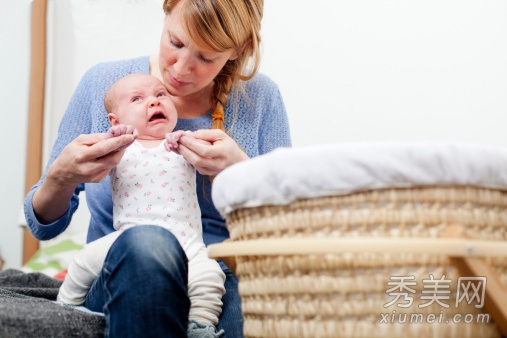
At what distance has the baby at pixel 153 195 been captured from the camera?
103 cm

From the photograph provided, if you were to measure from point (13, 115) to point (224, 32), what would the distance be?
1.55m

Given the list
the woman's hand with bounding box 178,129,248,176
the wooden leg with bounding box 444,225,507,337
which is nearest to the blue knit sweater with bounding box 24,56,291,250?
the woman's hand with bounding box 178,129,248,176

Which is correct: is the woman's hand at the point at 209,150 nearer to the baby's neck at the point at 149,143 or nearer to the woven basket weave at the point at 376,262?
the baby's neck at the point at 149,143

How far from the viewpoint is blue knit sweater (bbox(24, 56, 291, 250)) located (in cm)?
128

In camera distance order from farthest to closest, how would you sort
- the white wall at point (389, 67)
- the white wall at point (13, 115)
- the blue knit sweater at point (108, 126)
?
the white wall at point (13, 115), the white wall at point (389, 67), the blue knit sweater at point (108, 126)

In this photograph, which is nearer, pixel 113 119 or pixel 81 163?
pixel 81 163

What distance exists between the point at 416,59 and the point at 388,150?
142cm

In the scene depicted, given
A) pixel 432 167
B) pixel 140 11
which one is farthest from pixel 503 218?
pixel 140 11

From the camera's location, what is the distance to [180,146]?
1.08m

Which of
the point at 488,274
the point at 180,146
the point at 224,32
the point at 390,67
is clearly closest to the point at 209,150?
the point at 180,146

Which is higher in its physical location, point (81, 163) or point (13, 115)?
point (81, 163)

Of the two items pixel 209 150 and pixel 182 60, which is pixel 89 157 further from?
pixel 182 60
